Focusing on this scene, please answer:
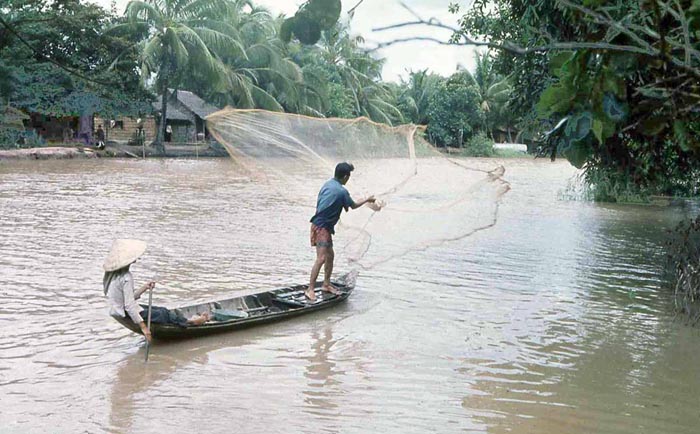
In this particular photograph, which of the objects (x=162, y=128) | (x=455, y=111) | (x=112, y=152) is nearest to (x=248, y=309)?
(x=112, y=152)

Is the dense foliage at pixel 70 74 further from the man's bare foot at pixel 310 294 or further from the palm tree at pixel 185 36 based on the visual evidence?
the man's bare foot at pixel 310 294

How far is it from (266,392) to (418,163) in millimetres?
3736

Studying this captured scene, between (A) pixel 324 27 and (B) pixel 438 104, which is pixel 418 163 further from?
(B) pixel 438 104

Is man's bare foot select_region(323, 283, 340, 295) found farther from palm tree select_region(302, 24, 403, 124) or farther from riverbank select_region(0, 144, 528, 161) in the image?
palm tree select_region(302, 24, 403, 124)

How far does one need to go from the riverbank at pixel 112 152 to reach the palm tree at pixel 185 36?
3.89m

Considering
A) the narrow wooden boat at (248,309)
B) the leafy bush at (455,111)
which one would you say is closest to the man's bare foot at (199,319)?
the narrow wooden boat at (248,309)

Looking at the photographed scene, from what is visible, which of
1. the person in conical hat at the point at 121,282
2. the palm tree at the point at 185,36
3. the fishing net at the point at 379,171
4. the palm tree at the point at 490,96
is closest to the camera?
the person in conical hat at the point at 121,282

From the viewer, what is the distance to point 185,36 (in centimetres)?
3052

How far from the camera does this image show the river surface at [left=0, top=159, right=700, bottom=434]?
5.13m

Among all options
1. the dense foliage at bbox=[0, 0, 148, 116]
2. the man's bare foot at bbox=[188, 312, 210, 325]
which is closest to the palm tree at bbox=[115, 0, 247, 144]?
the dense foliage at bbox=[0, 0, 148, 116]

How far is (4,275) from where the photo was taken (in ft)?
A: 29.8

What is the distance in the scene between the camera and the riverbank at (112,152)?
28406 millimetres

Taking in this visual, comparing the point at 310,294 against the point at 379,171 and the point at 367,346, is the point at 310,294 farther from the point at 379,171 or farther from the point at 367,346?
the point at 379,171

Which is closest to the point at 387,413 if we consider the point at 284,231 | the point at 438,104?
the point at 284,231
